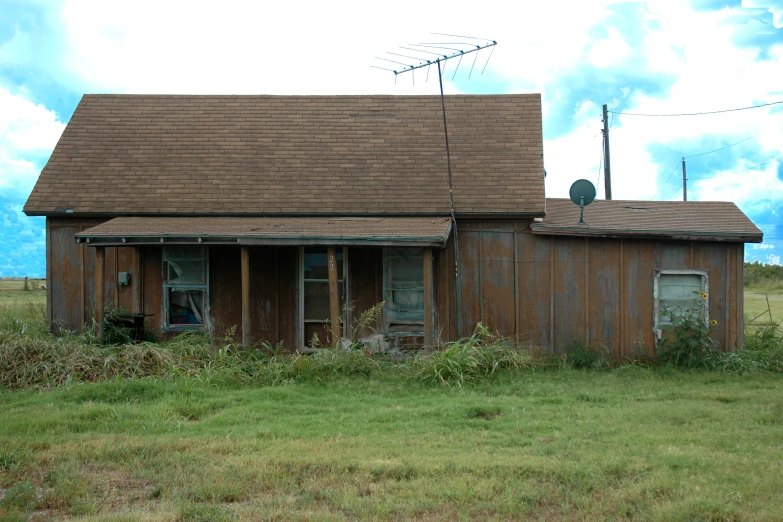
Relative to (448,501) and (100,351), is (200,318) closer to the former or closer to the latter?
(100,351)

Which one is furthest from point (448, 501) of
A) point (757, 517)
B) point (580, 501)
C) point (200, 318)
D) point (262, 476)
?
point (200, 318)

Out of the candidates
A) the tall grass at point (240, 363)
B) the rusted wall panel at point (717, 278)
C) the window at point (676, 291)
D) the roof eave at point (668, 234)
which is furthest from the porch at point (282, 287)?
the rusted wall panel at point (717, 278)

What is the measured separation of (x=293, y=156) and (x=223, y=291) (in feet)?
10.2

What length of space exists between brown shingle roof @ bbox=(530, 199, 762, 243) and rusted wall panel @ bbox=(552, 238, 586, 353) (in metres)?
0.36

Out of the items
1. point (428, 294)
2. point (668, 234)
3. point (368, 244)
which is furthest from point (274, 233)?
point (668, 234)

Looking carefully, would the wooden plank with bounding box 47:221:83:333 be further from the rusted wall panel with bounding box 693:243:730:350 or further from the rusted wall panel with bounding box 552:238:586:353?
the rusted wall panel with bounding box 693:243:730:350

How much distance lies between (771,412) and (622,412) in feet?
5.41

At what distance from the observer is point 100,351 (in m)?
10.6

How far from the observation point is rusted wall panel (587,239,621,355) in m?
12.3

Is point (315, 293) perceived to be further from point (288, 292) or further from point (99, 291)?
point (99, 291)

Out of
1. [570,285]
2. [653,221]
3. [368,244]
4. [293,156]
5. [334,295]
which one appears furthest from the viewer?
[293,156]

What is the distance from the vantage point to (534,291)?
12.6m

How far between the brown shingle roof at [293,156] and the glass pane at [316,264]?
0.79 meters

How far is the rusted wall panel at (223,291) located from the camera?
1290 centimetres
